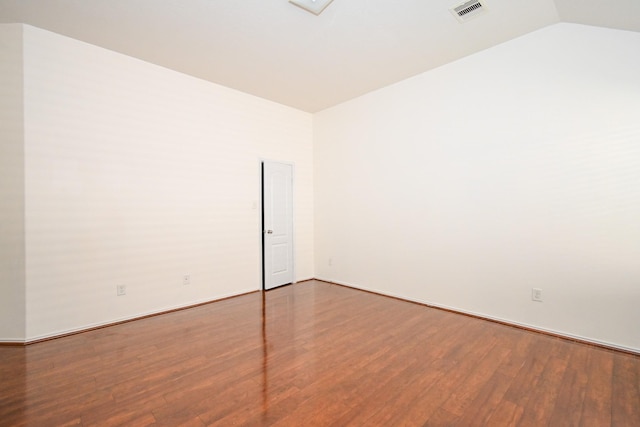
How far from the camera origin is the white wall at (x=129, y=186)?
3.05 meters

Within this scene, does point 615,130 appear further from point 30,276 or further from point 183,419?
point 30,276

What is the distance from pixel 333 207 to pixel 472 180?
240cm

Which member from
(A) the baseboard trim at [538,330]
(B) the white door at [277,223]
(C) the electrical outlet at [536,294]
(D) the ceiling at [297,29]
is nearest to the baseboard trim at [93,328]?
(B) the white door at [277,223]

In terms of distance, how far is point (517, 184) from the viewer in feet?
10.8

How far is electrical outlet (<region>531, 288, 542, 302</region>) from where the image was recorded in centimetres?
316

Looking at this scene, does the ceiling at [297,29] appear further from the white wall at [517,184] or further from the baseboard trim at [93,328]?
the baseboard trim at [93,328]

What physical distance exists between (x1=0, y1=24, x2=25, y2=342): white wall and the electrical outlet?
532 cm

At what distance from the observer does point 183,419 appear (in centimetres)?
185

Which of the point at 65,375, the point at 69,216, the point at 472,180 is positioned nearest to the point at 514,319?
the point at 472,180

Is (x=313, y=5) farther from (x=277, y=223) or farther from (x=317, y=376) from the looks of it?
(x=277, y=223)

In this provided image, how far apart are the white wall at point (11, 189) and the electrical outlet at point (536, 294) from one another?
5.32m

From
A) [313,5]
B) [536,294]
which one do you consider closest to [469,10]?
[313,5]

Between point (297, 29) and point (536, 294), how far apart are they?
3811mm

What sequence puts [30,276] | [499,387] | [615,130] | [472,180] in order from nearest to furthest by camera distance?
[499,387]
[615,130]
[30,276]
[472,180]
